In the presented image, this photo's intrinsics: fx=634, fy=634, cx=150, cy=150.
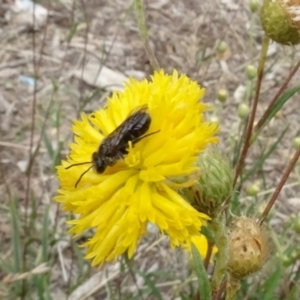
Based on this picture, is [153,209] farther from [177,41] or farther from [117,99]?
[177,41]

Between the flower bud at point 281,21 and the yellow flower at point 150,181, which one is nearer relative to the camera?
the yellow flower at point 150,181

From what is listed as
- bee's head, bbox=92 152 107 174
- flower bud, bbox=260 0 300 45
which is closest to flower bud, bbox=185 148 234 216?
bee's head, bbox=92 152 107 174

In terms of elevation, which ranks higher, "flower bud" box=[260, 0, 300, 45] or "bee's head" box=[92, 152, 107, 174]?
"flower bud" box=[260, 0, 300, 45]

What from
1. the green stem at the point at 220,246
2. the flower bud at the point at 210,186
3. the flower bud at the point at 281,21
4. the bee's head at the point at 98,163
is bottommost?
the green stem at the point at 220,246

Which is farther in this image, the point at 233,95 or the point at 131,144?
the point at 233,95

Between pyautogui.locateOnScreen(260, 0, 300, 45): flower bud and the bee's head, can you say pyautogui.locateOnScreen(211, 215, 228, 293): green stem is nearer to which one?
the bee's head

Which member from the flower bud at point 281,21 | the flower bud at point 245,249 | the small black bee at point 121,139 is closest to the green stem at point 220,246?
the flower bud at point 245,249

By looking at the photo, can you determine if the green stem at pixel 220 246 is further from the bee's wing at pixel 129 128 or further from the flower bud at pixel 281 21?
the flower bud at pixel 281 21

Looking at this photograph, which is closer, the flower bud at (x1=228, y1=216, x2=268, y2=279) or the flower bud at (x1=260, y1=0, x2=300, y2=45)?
the flower bud at (x1=228, y1=216, x2=268, y2=279)

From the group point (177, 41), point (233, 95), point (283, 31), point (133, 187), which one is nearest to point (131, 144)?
point (133, 187)
